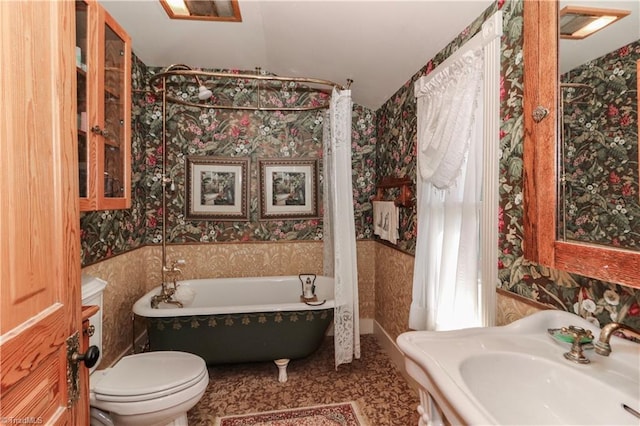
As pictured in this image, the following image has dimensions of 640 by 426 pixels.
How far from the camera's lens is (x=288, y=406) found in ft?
6.66

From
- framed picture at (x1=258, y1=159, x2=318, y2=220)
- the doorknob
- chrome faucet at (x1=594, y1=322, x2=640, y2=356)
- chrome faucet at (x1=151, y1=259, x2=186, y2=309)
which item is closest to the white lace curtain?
chrome faucet at (x1=594, y1=322, x2=640, y2=356)

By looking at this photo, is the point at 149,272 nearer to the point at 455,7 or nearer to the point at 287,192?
the point at 287,192

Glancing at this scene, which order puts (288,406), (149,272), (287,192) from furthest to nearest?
(287,192)
(149,272)
(288,406)

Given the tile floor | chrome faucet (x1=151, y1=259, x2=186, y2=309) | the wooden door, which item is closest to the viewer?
the wooden door

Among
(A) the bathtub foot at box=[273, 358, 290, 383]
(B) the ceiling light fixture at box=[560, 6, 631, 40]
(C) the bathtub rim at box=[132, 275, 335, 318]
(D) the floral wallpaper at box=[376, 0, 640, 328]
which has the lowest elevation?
(A) the bathtub foot at box=[273, 358, 290, 383]

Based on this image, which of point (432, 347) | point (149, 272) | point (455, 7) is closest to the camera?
point (432, 347)

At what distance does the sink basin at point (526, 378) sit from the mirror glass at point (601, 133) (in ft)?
1.10

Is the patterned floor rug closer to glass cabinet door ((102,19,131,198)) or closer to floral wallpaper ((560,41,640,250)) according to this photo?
glass cabinet door ((102,19,131,198))

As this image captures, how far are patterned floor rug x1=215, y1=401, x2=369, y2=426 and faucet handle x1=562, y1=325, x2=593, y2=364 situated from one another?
4.49 feet

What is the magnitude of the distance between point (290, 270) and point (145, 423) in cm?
174

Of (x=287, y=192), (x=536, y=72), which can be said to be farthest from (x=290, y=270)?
→ (x=536, y=72)

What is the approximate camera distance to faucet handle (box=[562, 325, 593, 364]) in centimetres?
89

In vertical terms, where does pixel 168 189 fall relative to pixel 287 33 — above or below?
below

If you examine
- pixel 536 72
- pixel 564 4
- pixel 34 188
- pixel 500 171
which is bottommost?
pixel 34 188
